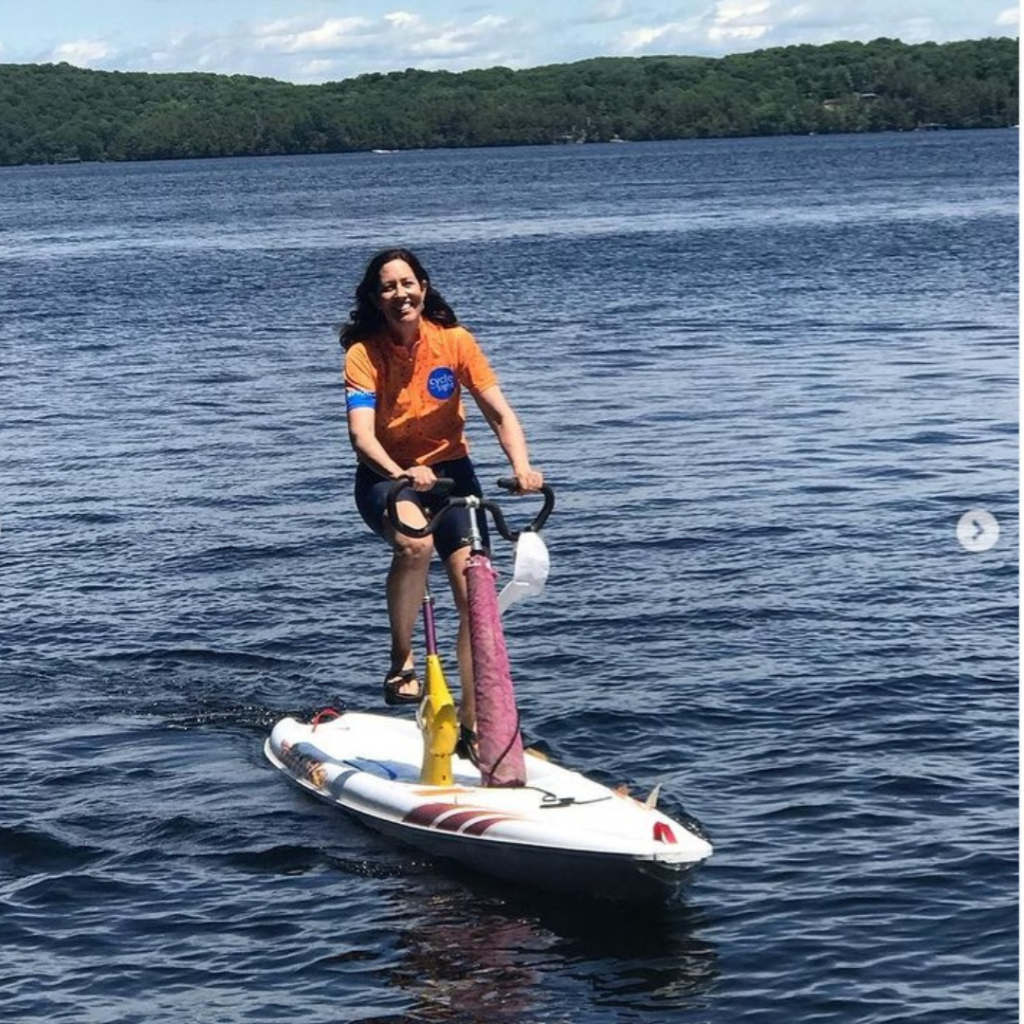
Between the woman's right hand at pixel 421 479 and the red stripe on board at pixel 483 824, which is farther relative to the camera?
the red stripe on board at pixel 483 824

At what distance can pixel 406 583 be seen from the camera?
12.0 m

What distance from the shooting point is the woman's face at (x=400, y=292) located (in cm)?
1143

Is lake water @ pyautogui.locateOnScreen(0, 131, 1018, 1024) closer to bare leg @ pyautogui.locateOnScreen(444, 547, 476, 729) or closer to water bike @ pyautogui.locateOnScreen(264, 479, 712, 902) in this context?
water bike @ pyautogui.locateOnScreen(264, 479, 712, 902)

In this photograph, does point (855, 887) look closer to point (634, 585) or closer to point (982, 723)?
point (982, 723)

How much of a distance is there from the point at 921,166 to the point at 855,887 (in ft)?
455

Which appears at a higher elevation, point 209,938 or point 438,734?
point 438,734

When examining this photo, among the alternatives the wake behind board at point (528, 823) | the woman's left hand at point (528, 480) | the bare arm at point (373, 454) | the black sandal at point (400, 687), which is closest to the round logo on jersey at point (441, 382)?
the bare arm at point (373, 454)

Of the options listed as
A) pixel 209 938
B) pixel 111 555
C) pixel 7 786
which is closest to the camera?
pixel 209 938

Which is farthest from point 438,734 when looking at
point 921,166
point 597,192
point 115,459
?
point 921,166

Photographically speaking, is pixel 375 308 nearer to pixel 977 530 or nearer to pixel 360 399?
pixel 360 399

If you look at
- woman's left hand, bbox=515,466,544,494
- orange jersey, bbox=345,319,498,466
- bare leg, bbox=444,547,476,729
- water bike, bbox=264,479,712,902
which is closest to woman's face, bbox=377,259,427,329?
orange jersey, bbox=345,319,498,466

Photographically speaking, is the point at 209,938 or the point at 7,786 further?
the point at 7,786

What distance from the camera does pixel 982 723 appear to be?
14477mm

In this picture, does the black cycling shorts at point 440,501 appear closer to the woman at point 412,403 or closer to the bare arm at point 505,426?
the woman at point 412,403
